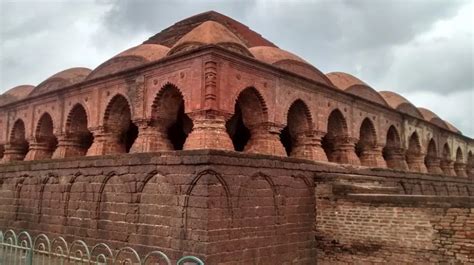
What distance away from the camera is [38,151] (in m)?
12.2

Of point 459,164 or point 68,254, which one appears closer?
point 68,254

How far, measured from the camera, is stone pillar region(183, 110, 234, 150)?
7.53 m

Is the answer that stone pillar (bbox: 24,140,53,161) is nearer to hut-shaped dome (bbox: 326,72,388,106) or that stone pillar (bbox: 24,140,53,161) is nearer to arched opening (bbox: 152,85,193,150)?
arched opening (bbox: 152,85,193,150)

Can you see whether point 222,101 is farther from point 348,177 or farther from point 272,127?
point 348,177

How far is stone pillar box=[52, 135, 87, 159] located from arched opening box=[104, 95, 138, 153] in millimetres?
1592

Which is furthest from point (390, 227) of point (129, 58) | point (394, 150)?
point (129, 58)

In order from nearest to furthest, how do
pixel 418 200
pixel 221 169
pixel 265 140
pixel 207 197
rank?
1. pixel 207 197
2. pixel 221 169
3. pixel 418 200
4. pixel 265 140

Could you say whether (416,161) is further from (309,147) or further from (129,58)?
(129,58)

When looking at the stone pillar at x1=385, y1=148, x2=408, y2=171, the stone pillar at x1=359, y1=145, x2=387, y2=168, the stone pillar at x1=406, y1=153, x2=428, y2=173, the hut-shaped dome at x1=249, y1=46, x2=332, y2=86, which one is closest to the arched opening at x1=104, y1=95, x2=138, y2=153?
the hut-shaped dome at x1=249, y1=46, x2=332, y2=86

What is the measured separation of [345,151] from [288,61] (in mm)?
2810

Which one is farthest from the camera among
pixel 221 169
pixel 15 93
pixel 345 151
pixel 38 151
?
pixel 15 93

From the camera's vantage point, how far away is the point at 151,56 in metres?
10.5

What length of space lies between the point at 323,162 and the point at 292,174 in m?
1.49

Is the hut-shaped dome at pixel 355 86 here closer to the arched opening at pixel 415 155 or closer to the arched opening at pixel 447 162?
the arched opening at pixel 415 155
